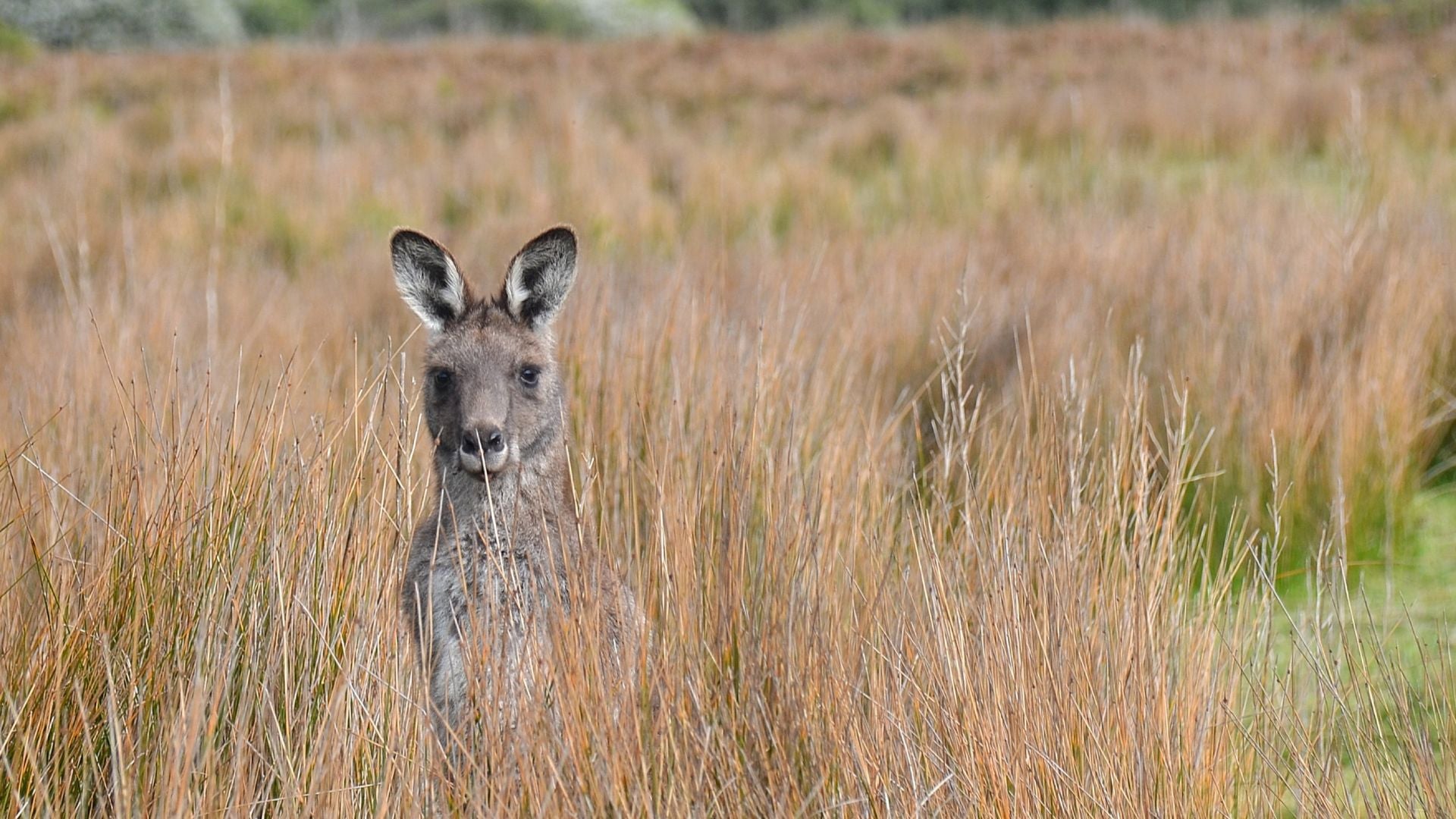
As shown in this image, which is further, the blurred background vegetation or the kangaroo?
the blurred background vegetation

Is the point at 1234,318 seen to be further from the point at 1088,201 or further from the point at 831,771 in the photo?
the point at 1088,201

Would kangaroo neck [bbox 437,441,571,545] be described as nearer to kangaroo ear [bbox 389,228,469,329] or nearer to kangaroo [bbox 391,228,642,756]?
kangaroo [bbox 391,228,642,756]

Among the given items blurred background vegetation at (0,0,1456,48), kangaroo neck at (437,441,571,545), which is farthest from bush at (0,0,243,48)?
kangaroo neck at (437,441,571,545)

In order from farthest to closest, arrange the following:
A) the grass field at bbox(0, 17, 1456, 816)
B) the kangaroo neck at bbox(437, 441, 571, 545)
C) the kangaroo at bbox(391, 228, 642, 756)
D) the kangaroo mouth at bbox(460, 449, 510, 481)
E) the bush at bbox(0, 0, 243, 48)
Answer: the bush at bbox(0, 0, 243, 48)
the kangaroo neck at bbox(437, 441, 571, 545)
the kangaroo mouth at bbox(460, 449, 510, 481)
the kangaroo at bbox(391, 228, 642, 756)
the grass field at bbox(0, 17, 1456, 816)

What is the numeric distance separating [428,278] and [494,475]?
52 cm

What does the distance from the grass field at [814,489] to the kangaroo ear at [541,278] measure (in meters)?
0.39

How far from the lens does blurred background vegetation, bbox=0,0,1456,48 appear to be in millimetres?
25516

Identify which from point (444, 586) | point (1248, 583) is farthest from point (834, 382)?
point (444, 586)

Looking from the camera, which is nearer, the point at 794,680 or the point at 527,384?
the point at 794,680

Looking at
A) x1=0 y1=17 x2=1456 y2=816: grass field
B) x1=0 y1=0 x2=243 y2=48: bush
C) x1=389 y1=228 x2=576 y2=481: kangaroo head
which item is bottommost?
x1=0 y1=17 x2=1456 y2=816: grass field

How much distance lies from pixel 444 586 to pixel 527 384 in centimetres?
52

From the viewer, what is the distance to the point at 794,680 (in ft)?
7.42

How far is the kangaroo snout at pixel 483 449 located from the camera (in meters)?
2.77

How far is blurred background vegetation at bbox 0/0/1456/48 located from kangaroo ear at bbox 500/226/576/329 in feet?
66.5
